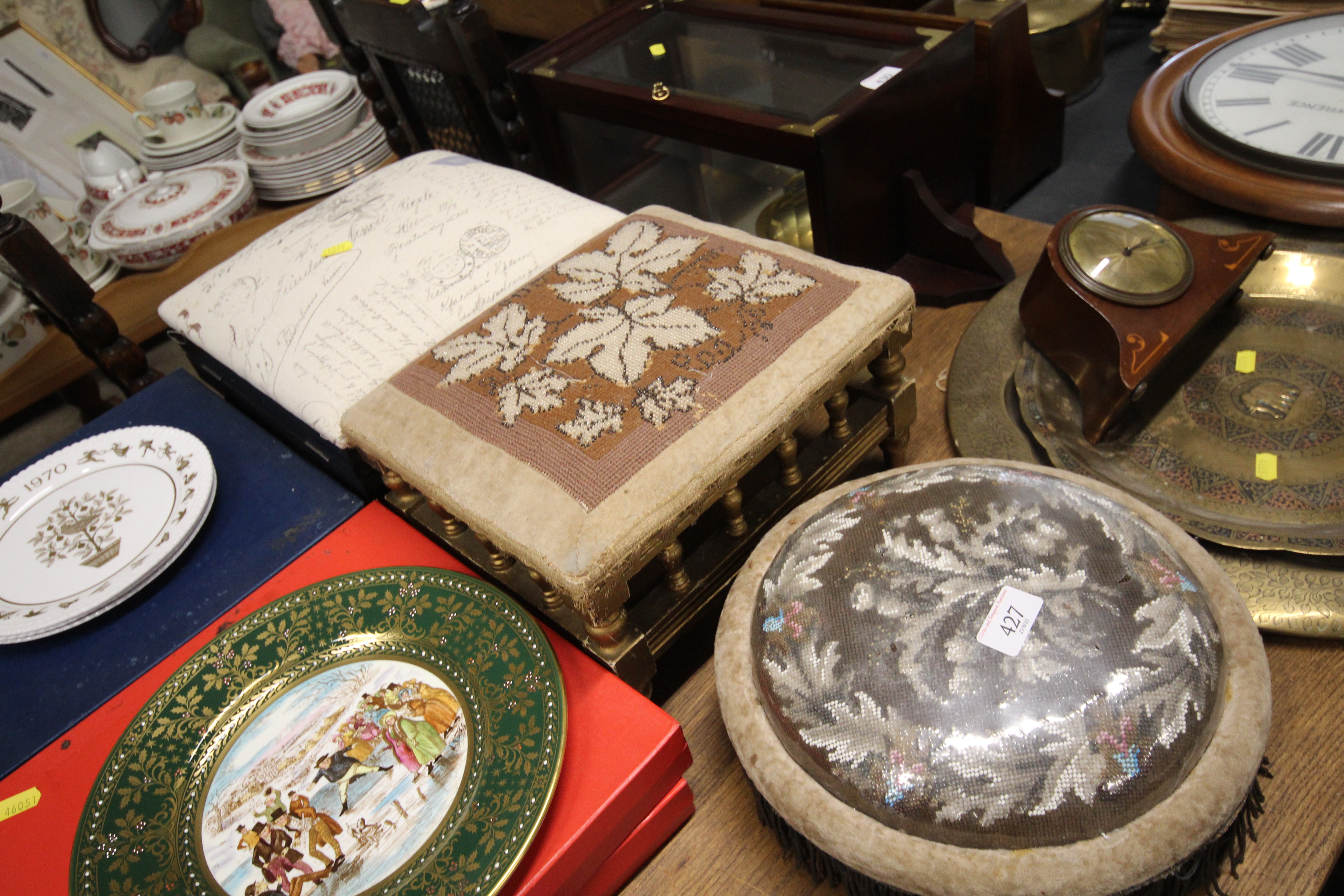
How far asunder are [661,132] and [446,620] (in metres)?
1.12

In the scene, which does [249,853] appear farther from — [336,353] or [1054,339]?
[1054,339]

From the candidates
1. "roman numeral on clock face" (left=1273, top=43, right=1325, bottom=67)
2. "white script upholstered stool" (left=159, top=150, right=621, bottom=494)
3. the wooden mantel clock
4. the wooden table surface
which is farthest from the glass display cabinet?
the wooden table surface

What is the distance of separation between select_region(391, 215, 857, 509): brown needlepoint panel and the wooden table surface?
421 mm

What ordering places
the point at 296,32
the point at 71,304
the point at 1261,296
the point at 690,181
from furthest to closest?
1. the point at 296,32
2. the point at 690,181
3. the point at 71,304
4. the point at 1261,296

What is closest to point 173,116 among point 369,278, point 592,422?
point 369,278

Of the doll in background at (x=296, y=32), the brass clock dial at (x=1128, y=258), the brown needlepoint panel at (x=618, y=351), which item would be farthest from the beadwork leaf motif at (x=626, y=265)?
the doll in background at (x=296, y=32)

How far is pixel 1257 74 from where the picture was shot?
1.52m

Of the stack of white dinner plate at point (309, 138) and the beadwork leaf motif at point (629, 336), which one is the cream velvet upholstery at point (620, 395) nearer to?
the beadwork leaf motif at point (629, 336)

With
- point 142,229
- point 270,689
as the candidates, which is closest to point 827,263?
point 270,689

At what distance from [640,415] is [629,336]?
6.2 inches

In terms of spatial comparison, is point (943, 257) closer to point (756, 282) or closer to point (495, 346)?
point (756, 282)

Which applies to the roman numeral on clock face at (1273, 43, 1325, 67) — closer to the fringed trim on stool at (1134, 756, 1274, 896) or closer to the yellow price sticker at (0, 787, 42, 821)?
the fringed trim on stool at (1134, 756, 1274, 896)

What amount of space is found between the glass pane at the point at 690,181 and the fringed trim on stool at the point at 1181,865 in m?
1.27

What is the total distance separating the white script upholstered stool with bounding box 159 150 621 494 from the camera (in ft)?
4.28
